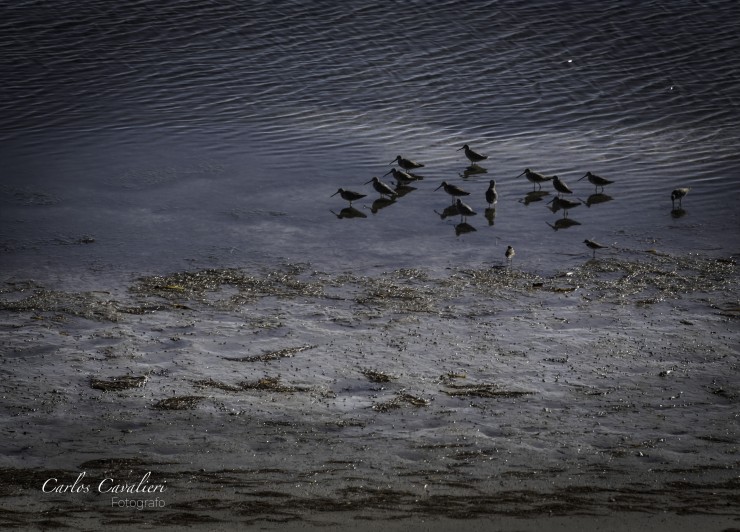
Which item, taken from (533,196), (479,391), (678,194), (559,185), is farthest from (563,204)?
(479,391)

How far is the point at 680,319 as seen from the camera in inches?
422

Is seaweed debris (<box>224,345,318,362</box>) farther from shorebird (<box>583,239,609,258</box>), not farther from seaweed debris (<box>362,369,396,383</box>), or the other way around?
shorebird (<box>583,239,609,258</box>)

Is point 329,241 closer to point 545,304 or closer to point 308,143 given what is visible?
point 545,304

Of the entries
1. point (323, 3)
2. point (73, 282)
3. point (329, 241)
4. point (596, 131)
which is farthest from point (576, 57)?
point (73, 282)

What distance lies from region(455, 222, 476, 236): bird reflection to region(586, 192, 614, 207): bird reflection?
7.44 ft

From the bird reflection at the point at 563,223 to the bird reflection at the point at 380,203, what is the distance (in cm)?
269

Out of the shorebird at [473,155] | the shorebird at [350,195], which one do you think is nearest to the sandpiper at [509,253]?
the shorebird at [350,195]

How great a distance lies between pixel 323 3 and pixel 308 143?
27.5ft

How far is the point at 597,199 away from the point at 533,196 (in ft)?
3.46

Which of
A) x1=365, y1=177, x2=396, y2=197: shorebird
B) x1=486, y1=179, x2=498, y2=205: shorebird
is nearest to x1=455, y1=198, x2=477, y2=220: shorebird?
x1=486, y1=179, x2=498, y2=205: shorebird

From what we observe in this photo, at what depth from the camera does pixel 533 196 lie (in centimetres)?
1536

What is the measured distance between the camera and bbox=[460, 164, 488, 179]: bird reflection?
16286 mm

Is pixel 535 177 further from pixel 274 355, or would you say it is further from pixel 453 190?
pixel 274 355

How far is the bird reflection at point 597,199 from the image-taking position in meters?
15.0
